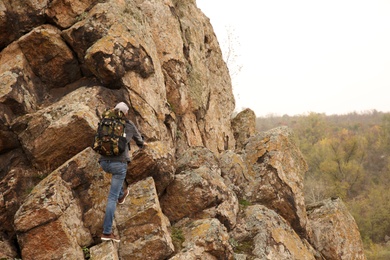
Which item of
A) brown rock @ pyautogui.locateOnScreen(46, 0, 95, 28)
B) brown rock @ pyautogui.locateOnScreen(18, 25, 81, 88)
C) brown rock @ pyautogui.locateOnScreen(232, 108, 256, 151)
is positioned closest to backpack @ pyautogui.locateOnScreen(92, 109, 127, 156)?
brown rock @ pyautogui.locateOnScreen(18, 25, 81, 88)

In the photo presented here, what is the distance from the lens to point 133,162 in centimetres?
1202

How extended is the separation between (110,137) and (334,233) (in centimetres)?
1048

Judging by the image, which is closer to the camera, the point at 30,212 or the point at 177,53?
the point at 30,212

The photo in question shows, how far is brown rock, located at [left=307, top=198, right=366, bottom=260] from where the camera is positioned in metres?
15.0

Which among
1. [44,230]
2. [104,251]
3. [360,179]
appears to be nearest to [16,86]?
[44,230]

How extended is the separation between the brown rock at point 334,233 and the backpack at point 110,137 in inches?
372

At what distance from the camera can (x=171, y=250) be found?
35.3 ft

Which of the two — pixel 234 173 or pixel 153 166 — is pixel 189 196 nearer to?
pixel 153 166

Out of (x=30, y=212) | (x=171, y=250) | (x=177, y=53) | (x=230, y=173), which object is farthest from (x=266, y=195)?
(x=30, y=212)

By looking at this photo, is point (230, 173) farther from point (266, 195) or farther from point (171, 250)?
point (171, 250)

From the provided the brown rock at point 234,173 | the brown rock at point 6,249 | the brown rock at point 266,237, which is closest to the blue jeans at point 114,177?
the brown rock at point 6,249

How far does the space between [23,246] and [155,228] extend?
3700 millimetres

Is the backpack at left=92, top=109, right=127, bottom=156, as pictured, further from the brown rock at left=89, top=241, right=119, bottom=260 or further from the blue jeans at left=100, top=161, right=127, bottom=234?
the brown rock at left=89, top=241, right=119, bottom=260

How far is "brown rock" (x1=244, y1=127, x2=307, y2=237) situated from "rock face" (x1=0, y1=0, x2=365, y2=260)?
5cm
